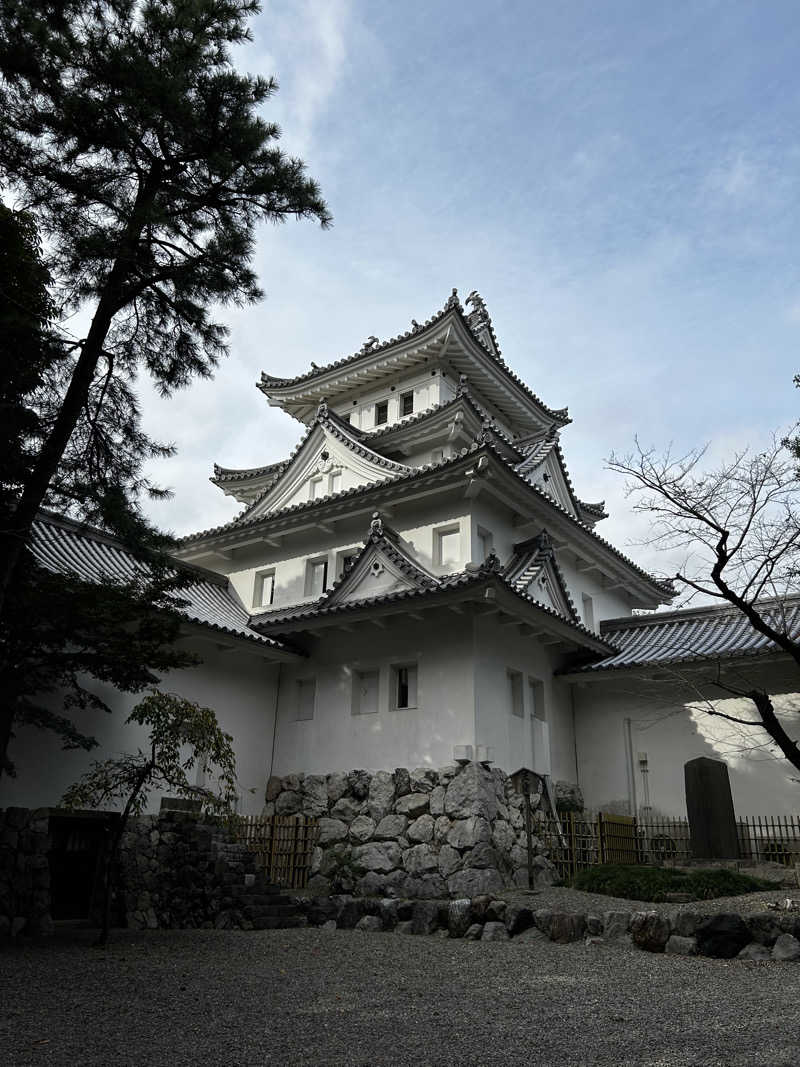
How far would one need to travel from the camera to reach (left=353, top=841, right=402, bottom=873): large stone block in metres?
14.6

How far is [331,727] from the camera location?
1703 centimetres

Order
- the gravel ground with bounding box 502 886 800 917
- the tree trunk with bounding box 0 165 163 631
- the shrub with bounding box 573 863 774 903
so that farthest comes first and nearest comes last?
the shrub with bounding box 573 863 774 903 → the gravel ground with bounding box 502 886 800 917 → the tree trunk with bounding box 0 165 163 631

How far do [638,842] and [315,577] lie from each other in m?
9.90

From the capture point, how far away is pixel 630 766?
17.8 m

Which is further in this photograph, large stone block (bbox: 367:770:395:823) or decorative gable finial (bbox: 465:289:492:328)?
decorative gable finial (bbox: 465:289:492:328)

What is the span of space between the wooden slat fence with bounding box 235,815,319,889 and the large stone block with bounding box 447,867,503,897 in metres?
3.24

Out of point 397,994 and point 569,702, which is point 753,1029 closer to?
point 397,994


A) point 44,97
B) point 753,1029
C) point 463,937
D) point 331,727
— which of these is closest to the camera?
point 753,1029

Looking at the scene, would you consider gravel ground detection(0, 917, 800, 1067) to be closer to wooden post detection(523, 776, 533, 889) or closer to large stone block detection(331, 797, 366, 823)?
wooden post detection(523, 776, 533, 889)

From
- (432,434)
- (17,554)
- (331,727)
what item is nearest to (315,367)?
(432,434)

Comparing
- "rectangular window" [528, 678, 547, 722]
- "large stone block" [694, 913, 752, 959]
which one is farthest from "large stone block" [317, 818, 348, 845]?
"large stone block" [694, 913, 752, 959]

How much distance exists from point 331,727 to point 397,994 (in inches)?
394

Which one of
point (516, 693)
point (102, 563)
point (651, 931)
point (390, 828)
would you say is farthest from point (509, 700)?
point (102, 563)

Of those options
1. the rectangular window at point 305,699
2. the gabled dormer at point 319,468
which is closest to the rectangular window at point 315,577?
the gabled dormer at point 319,468
